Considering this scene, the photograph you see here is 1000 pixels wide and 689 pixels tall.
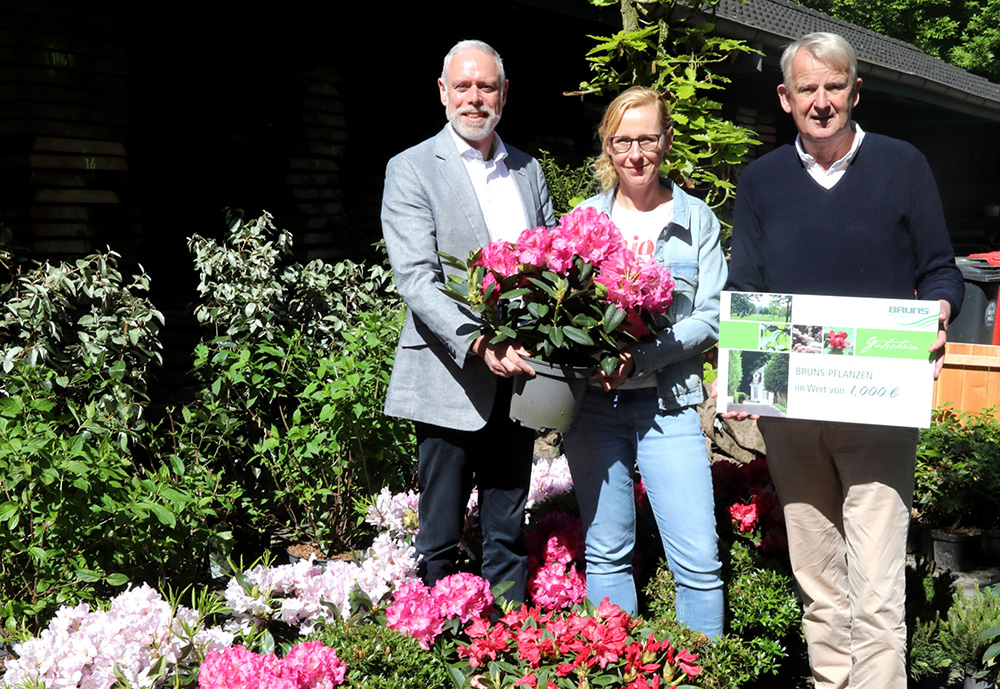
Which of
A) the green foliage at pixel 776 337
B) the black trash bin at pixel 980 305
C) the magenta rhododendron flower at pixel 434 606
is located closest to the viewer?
the magenta rhododendron flower at pixel 434 606

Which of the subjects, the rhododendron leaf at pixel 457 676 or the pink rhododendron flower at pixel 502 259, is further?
the pink rhododendron flower at pixel 502 259

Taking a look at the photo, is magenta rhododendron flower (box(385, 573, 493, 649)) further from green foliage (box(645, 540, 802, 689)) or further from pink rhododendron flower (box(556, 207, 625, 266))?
pink rhododendron flower (box(556, 207, 625, 266))

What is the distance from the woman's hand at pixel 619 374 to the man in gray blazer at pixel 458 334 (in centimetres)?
27

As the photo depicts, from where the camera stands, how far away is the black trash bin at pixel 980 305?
26.2 feet

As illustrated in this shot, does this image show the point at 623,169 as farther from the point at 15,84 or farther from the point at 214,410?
the point at 15,84

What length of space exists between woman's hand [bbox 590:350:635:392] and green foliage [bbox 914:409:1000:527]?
10.4 feet

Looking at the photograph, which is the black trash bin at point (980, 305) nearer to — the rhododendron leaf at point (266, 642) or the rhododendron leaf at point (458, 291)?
the rhododendron leaf at point (458, 291)

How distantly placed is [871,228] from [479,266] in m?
1.17

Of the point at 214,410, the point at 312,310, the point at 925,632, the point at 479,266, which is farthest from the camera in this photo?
the point at 312,310

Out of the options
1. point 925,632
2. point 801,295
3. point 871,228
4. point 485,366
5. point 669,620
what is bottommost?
point 925,632

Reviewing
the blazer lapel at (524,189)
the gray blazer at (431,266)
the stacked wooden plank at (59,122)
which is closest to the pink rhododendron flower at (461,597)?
the gray blazer at (431,266)

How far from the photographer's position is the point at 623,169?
9.39 feet

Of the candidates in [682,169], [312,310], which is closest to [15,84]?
[312,310]

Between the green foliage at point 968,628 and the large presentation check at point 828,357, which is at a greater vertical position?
the large presentation check at point 828,357
